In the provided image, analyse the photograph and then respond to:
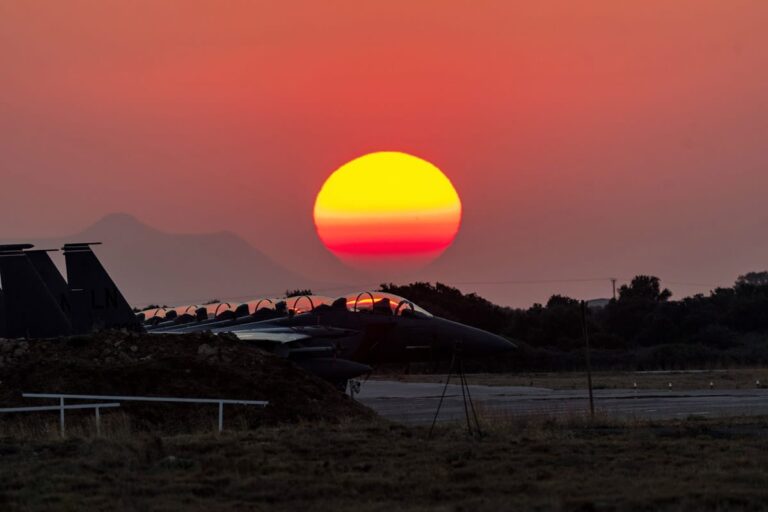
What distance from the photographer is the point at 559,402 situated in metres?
37.4

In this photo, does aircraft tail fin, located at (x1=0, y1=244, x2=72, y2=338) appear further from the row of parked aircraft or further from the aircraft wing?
the aircraft wing

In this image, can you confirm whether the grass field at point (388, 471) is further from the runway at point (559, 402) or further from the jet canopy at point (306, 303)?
the jet canopy at point (306, 303)

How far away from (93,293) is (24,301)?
4.90m

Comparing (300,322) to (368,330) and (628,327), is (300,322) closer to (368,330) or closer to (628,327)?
(368,330)

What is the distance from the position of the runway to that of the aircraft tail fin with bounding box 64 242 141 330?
29.3 feet

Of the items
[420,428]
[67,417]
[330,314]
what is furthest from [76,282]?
[420,428]

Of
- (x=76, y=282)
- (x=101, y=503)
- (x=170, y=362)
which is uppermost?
(x=76, y=282)

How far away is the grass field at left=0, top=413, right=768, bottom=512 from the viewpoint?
14.1m

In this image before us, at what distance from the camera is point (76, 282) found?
40906 millimetres

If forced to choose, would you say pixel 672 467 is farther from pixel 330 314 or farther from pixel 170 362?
pixel 330 314

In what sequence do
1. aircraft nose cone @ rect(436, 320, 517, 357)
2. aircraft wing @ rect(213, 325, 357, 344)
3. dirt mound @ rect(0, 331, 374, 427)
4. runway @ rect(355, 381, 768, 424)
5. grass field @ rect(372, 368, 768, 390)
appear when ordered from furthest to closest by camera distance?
grass field @ rect(372, 368, 768, 390)
aircraft nose cone @ rect(436, 320, 517, 357)
aircraft wing @ rect(213, 325, 357, 344)
runway @ rect(355, 381, 768, 424)
dirt mound @ rect(0, 331, 374, 427)

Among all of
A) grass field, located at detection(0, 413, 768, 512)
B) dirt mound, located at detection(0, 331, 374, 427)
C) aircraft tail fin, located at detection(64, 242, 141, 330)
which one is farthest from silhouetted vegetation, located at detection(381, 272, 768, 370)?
grass field, located at detection(0, 413, 768, 512)

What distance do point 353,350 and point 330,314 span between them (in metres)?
1.50

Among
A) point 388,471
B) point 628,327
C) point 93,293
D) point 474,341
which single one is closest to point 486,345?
Result: point 474,341
